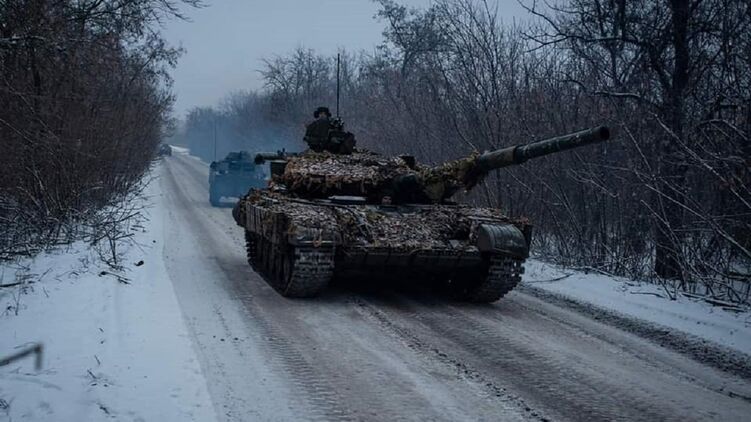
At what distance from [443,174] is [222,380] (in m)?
5.04

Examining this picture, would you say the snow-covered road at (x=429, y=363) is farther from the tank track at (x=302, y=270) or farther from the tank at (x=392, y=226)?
the tank at (x=392, y=226)

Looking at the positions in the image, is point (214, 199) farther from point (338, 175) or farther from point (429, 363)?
point (429, 363)

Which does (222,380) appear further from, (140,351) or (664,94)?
(664,94)

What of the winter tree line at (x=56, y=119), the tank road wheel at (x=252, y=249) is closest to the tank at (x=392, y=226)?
the tank road wheel at (x=252, y=249)

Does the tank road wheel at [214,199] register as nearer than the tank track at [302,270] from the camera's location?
No

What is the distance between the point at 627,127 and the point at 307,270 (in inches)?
223

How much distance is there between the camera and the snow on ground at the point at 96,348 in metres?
4.33

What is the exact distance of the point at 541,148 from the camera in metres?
7.98

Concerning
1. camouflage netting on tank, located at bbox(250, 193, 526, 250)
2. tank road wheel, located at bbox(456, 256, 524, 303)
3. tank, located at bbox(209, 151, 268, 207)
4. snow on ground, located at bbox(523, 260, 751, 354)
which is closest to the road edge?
snow on ground, located at bbox(523, 260, 751, 354)

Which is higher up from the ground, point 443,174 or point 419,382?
point 443,174

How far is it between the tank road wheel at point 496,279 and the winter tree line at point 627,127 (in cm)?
205

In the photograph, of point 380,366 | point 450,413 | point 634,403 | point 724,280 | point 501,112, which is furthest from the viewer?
point 501,112

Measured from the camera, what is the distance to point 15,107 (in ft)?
35.4

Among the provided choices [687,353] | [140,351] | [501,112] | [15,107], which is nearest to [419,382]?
[140,351]
